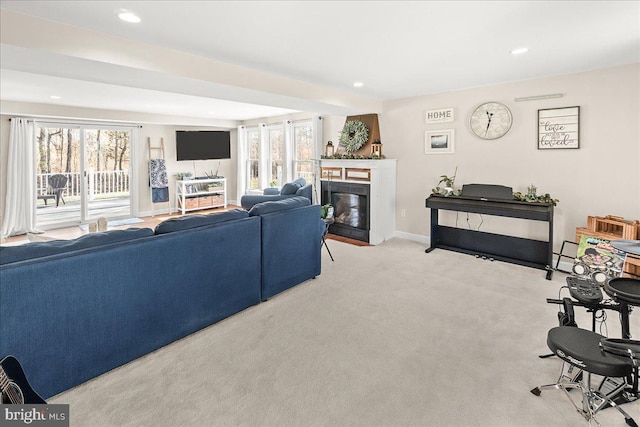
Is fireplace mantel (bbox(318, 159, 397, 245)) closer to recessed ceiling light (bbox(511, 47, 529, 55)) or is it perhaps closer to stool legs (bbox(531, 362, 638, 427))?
recessed ceiling light (bbox(511, 47, 529, 55))

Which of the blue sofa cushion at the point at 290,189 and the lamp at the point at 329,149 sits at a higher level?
the lamp at the point at 329,149

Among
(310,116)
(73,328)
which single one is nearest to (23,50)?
(73,328)

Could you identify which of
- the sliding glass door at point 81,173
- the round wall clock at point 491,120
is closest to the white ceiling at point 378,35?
the round wall clock at point 491,120

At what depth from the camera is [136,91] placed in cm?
515

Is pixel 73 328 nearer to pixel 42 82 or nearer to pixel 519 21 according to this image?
pixel 519 21

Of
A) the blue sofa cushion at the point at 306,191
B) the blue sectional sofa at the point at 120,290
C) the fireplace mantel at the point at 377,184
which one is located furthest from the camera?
the blue sofa cushion at the point at 306,191

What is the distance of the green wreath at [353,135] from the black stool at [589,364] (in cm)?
466

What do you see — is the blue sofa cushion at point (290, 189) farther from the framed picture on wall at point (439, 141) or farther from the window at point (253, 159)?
the window at point (253, 159)

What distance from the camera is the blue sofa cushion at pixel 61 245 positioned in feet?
6.36

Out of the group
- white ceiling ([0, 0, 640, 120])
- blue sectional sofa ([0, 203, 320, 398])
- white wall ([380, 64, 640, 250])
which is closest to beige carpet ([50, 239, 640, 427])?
blue sectional sofa ([0, 203, 320, 398])

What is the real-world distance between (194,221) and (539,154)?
14.1 ft

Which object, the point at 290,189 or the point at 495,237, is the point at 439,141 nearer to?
the point at 495,237

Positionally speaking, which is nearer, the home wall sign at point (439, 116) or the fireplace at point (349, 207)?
the home wall sign at point (439, 116)

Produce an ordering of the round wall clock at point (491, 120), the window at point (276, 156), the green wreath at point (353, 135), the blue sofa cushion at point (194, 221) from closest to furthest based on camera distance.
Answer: the blue sofa cushion at point (194, 221) → the round wall clock at point (491, 120) → the green wreath at point (353, 135) → the window at point (276, 156)
